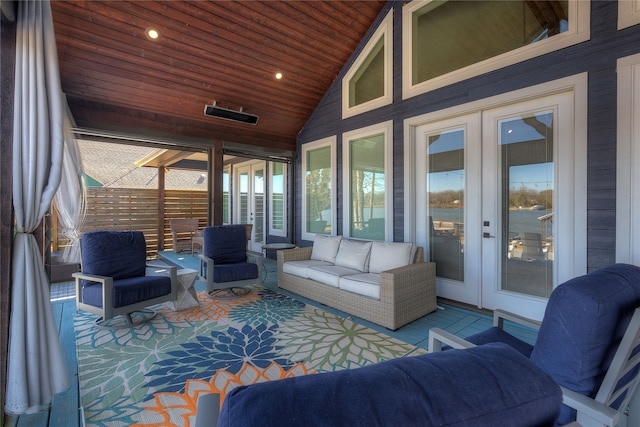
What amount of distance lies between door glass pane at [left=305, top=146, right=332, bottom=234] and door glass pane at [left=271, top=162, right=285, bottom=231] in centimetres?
112

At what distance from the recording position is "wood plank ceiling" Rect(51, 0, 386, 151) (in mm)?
3688

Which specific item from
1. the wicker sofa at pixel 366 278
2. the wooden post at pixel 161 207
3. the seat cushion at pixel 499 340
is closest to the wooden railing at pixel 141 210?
the wooden post at pixel 161 207

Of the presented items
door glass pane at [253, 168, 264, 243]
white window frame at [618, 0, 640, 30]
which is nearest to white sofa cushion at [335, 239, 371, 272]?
white window frame at [618, 0, 640, 30]

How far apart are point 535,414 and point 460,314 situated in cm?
336

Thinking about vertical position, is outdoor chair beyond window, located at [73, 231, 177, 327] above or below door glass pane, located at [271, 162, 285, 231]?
below

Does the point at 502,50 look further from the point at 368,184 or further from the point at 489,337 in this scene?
the point at 489,337

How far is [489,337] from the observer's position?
1865mm

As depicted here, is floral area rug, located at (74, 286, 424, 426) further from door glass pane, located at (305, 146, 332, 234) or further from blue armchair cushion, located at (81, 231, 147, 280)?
door glass pane, located at (305, 146, 332, 234)

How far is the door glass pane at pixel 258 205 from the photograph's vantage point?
26.1 feet

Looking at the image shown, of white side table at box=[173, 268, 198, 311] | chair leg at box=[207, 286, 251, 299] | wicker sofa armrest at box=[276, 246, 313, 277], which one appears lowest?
chair leg at box=[207, 286, 251, 299]

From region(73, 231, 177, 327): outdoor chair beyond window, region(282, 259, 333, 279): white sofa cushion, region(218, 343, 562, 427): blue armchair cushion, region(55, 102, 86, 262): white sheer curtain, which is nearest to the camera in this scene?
region(218, 343, 562, 427): blue armchair cushion

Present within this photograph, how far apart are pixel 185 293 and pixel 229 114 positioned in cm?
315

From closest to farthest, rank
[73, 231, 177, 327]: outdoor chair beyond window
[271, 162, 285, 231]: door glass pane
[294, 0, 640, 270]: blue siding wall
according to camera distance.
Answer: [294, 0, 640, 270]: blue siding wall < [73, 231, 177, 327]: outdoor chair beyond window < [271, 162, 285, 231]: door glass pane

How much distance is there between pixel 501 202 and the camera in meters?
3.50
